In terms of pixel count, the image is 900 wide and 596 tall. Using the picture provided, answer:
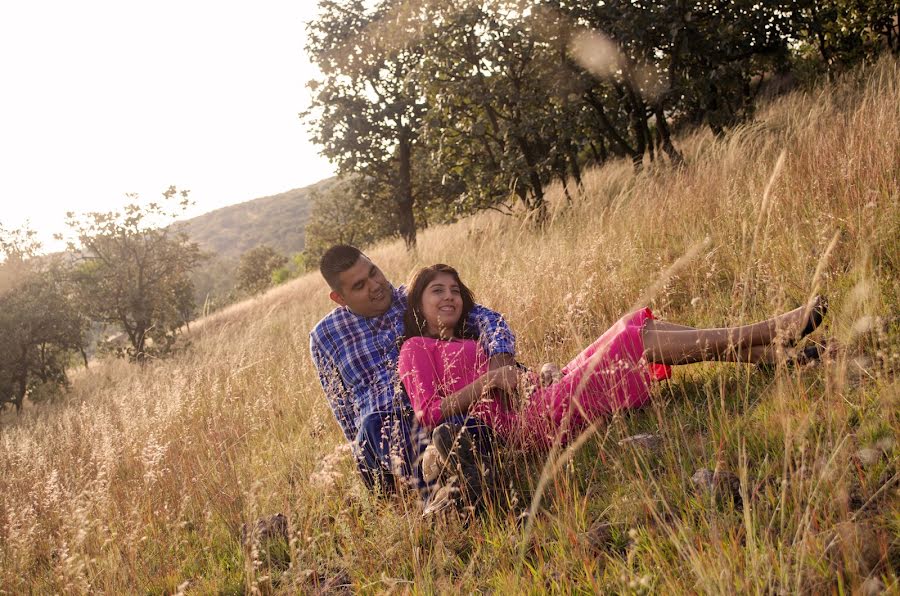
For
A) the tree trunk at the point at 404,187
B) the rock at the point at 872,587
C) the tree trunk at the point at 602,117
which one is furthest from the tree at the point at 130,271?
the rock at the point at 872,587

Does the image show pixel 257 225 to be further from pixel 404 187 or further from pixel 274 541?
pixel 274 541

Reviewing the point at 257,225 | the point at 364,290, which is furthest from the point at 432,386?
the point at 257,225

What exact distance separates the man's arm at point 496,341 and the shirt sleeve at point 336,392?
2.78 ft

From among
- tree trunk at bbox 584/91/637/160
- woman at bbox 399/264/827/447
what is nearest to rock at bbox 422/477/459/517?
woman at bbox 399/264/827/447

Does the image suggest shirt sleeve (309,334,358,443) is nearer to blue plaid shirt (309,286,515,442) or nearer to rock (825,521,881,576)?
blue plaid shirt (309,286,515,442)

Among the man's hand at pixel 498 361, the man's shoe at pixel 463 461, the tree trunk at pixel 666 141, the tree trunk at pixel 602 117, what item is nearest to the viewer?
the man's shoe at pixel 463 461

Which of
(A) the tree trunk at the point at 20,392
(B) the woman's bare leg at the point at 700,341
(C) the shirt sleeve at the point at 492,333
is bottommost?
(A) the tree trunk at the point at 20,392

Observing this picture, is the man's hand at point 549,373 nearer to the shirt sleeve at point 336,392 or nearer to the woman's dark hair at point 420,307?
the woman's dark hair at point 420,307

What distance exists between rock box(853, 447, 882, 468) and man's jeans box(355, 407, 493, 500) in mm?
1344

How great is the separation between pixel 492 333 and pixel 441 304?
338 millimetres

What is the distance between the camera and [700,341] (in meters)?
2.69

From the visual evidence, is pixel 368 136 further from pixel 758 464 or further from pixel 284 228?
pixel 284 228

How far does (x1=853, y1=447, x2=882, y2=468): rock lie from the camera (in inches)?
68.7

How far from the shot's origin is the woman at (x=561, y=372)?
8.37 ft
